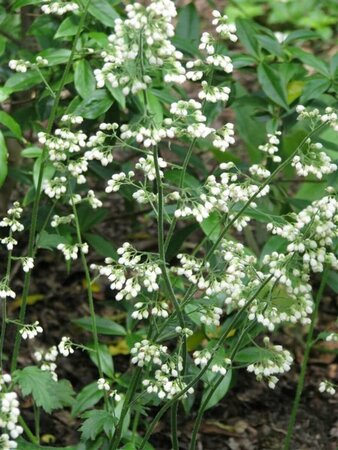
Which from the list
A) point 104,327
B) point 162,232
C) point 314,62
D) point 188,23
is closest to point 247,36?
point 314,62

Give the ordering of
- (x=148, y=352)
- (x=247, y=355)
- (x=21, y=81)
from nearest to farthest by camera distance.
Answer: (x=148, y=352) → (x=247, y=355) → (x=21, y=81)

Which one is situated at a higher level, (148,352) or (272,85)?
(272,85)

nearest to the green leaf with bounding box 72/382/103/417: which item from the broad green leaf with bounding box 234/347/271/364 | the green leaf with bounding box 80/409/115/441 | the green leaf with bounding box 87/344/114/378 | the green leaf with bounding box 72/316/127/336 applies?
the green leaf with bounding box 87/344/114/378

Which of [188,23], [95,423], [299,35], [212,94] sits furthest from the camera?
[188,23]

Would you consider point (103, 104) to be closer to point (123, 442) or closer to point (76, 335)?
point (123, 442)

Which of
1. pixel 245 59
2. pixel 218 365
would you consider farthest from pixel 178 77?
pixel 245 59

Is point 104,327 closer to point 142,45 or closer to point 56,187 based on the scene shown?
point 56,187

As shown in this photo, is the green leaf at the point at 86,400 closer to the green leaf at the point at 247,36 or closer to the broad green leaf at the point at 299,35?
the green leaf at the point at 247,36
